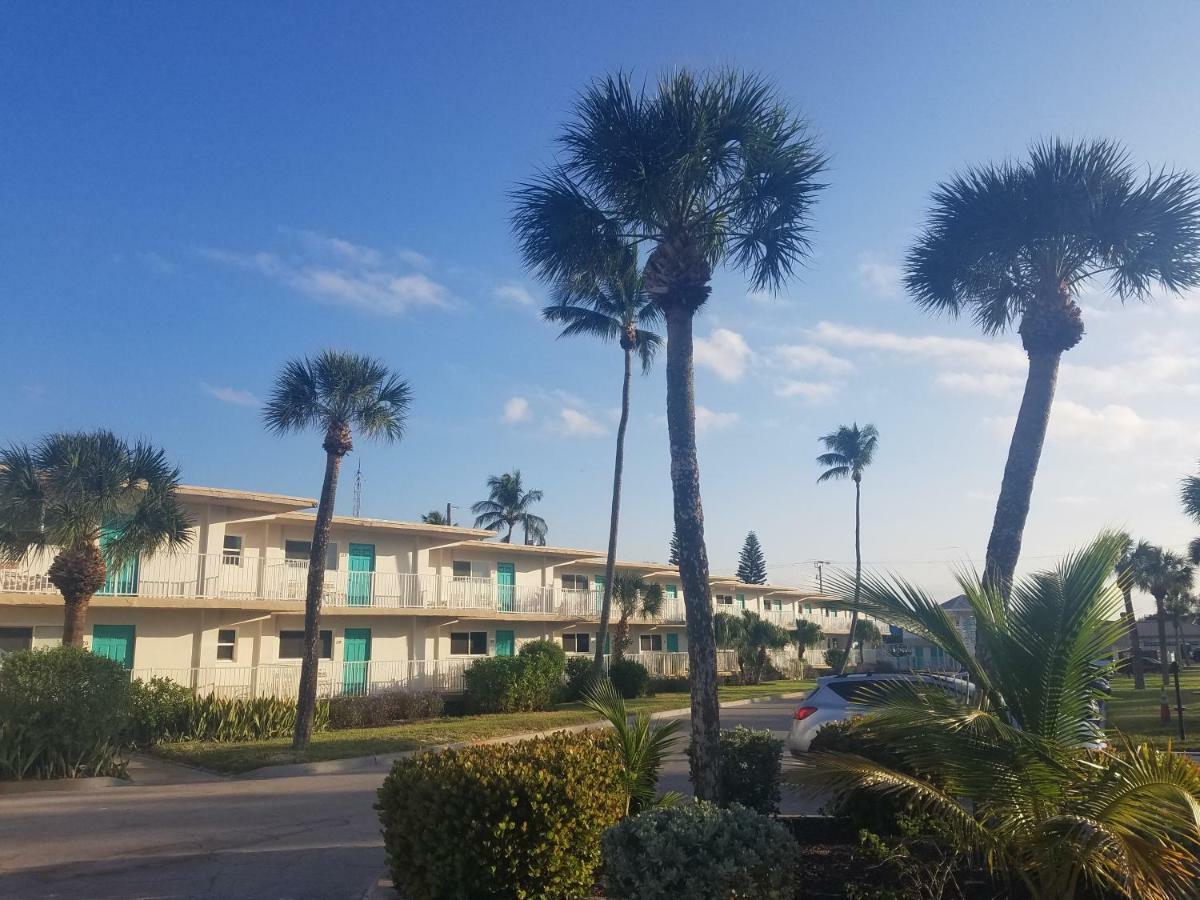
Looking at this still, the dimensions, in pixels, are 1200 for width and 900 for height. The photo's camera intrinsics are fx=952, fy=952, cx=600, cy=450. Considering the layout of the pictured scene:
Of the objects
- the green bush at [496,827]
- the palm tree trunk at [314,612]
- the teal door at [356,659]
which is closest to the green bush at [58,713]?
the palm tree trunk at [314,612]

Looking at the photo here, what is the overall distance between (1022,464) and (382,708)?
686 inches

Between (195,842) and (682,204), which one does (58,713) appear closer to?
(195,842)

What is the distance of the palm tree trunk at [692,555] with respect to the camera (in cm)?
830

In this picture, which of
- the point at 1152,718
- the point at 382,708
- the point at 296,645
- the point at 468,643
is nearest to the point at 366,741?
the point at 382,708

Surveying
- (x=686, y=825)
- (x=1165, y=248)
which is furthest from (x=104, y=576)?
(x=1165, y=248)

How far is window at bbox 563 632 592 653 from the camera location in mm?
38062

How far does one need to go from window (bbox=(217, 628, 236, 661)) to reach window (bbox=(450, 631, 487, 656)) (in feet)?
26.2

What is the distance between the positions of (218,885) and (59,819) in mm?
4696

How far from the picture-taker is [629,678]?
33031mm

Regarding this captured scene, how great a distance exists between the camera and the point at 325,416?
Answer: 757 inches

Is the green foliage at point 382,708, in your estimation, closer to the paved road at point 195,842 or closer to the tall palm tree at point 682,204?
the paved road at point 195,842

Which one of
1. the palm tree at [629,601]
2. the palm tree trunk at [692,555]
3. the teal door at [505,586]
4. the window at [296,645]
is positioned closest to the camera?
the palm tree trunk at [692,555]

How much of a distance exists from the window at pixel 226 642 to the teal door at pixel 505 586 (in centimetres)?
932

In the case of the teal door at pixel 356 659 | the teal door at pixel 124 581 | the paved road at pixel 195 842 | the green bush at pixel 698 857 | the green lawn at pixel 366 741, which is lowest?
the paved road at pixel 195 842
